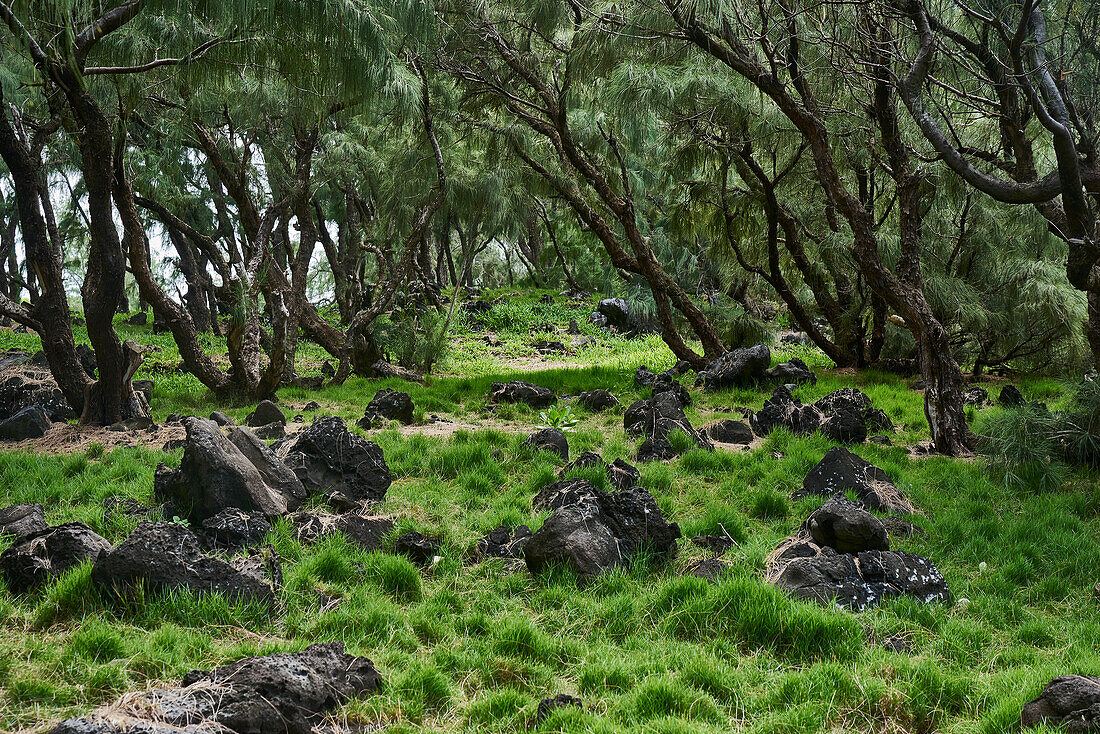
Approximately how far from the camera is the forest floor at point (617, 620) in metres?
3.27

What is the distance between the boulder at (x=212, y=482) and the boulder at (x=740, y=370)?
21.5 ft

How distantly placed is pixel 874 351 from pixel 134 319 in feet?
65.1

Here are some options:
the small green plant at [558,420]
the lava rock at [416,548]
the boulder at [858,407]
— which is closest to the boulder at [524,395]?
the small green plant at [558,420]

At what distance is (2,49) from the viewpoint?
26.3ft

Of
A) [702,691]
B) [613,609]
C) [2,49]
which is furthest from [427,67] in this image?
[702,691]

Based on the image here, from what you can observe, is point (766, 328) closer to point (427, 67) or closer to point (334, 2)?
point (427, 67)

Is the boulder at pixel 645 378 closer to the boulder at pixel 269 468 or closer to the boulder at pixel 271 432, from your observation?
the boulder at pixel 271 432

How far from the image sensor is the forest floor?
10.7ft

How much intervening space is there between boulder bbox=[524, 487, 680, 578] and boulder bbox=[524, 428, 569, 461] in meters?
1.90

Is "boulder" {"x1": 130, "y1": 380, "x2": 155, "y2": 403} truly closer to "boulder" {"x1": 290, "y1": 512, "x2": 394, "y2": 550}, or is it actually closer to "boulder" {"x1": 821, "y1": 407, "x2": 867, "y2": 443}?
"boulder" {"x1": 290, "y1": 512, "x2": 394, "y2": 550}

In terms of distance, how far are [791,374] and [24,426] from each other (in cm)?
938

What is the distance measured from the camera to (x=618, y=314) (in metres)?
20.8

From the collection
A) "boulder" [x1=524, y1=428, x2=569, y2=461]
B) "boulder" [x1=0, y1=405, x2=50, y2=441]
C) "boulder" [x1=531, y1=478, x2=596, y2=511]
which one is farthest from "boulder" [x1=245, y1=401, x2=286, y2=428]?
"boulder" [x1=531, y1=478, x2=596, y2=511]

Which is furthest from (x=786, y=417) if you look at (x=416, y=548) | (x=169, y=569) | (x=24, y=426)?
(x=24, y=426)
